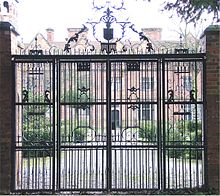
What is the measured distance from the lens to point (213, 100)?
8.24 meters

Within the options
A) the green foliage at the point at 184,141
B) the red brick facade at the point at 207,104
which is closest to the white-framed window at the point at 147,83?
the green foliage at the point at 184,141

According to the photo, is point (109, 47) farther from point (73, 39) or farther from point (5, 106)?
point (5, 106)

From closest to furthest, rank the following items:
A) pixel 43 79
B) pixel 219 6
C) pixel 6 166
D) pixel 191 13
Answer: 1. pixel 6 166
2. pixel 43 79
3. pixel 219 6
4. pixel 191 13

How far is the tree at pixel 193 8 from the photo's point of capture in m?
9.37

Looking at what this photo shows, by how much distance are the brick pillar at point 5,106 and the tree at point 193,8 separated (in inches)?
164

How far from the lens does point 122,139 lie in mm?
8656

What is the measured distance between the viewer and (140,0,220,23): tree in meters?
9.37

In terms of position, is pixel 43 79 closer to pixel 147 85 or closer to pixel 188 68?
pixel 147 85

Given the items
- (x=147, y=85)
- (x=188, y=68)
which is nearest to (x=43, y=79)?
(x=147, y=85)

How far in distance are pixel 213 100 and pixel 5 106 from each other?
13.1ft

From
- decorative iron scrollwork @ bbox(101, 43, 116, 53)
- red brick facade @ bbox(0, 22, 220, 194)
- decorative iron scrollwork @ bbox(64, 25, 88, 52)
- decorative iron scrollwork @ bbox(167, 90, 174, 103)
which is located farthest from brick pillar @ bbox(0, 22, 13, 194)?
decorative iron scrollwork @ bbox(167, 90, 174, 103)

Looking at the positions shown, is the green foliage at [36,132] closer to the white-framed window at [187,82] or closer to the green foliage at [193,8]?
the white-framed window at [187,82]

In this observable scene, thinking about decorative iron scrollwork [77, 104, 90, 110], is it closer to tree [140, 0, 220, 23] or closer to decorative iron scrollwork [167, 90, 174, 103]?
decorative iron scrollwork [167, 90, 174, 103]

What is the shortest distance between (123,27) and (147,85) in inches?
49.5
